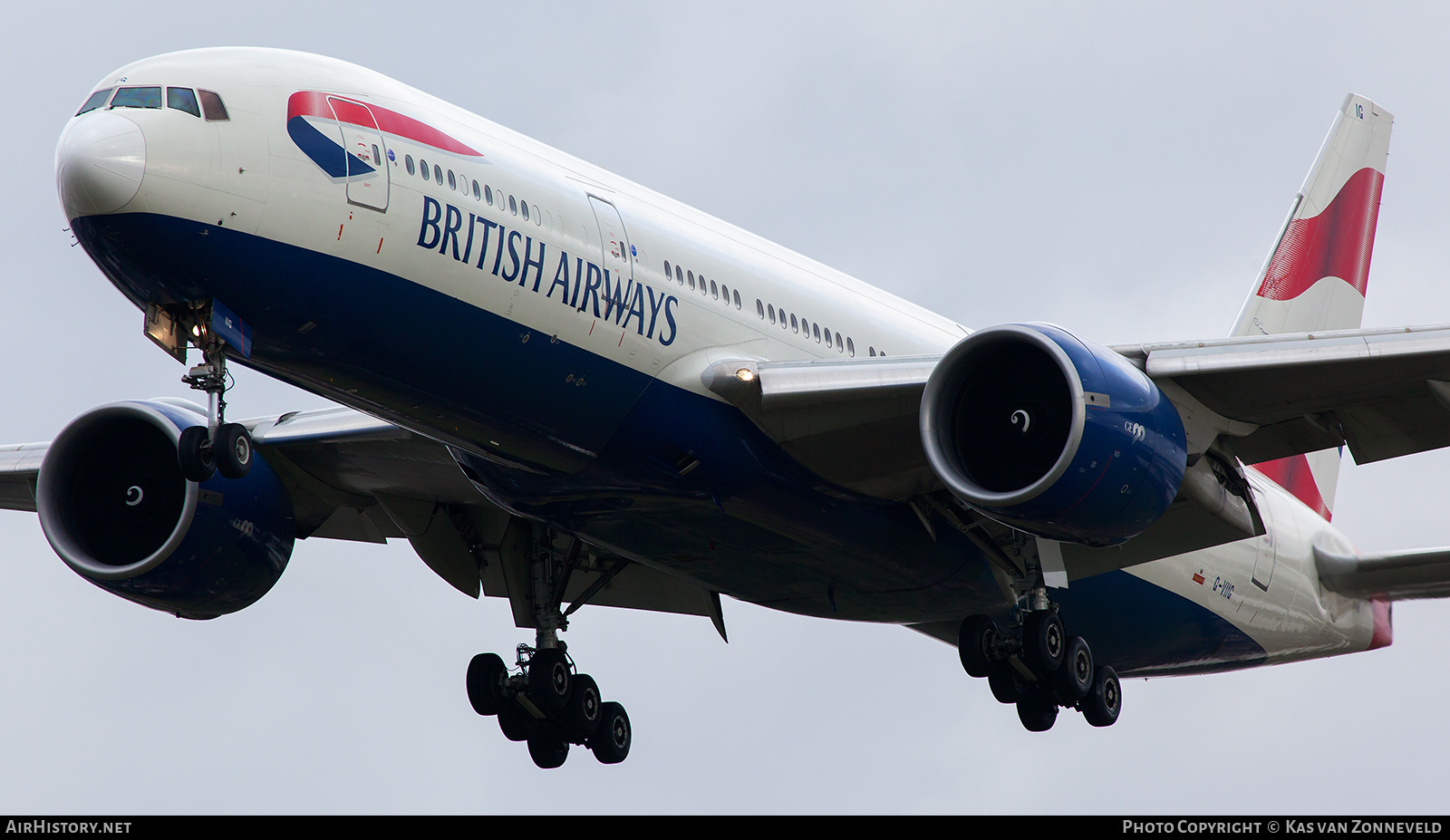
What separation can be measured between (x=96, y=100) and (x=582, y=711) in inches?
414

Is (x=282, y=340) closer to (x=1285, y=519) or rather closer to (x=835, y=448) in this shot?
(x=835, y=448)

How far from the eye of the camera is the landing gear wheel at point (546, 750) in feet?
73.8

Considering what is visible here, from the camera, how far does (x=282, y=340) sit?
15938 mm

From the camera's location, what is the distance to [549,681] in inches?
877

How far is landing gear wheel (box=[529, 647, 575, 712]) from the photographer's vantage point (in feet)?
73.0

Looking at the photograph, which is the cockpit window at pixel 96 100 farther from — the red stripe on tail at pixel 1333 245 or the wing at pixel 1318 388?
the red stripe on tail at pixel 1333 245

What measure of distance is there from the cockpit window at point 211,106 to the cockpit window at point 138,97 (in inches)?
14.7

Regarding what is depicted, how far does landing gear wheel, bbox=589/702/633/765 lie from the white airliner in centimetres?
4

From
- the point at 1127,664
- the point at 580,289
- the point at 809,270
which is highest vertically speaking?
the point at 809,270

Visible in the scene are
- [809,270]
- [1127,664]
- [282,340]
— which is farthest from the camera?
[1127,664]

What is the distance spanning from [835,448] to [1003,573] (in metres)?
4.01

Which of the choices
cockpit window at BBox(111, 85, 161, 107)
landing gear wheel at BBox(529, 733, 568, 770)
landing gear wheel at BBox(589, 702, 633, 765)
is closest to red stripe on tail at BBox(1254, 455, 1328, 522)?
landing gear wheel at BBox(589, 702, 633, 765)

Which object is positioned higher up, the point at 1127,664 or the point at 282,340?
the point at 282,340

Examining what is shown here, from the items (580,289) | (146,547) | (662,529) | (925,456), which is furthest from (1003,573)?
(146,547)
